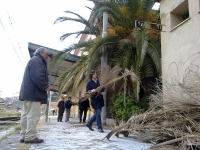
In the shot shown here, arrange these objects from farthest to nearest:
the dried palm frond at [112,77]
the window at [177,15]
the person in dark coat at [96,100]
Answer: the dried palm frond at [112,77] → the window at [177,15] → the person in dark coat at [96,100]

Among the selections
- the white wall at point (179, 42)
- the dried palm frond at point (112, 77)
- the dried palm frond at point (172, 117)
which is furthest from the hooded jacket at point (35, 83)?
the white wall at point (179, 42)

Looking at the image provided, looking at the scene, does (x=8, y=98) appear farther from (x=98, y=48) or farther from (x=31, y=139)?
(x=31, y=139)

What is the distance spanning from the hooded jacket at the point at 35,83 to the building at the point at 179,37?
123 inches

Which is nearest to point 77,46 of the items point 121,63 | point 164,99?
point 121,63

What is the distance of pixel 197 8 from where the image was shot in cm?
538

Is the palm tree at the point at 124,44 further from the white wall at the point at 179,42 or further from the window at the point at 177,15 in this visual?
the window at the point at 177,15

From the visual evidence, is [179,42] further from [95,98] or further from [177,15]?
[95,98]

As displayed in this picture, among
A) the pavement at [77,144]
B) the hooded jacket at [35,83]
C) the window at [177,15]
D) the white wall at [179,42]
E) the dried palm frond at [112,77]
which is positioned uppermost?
the window at [177,15]

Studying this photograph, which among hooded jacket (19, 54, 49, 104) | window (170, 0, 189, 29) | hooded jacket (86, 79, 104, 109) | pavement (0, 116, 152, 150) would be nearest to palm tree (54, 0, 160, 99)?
window (170, 0, 189, 29)

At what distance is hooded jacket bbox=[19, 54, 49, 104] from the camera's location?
4.26 meters

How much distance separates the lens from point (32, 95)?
4266 mm

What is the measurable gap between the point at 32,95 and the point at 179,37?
13.3 feet

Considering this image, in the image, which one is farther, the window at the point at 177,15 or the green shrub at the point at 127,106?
the green shrub at the point at 127,106

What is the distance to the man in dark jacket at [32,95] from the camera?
418 centimetres
